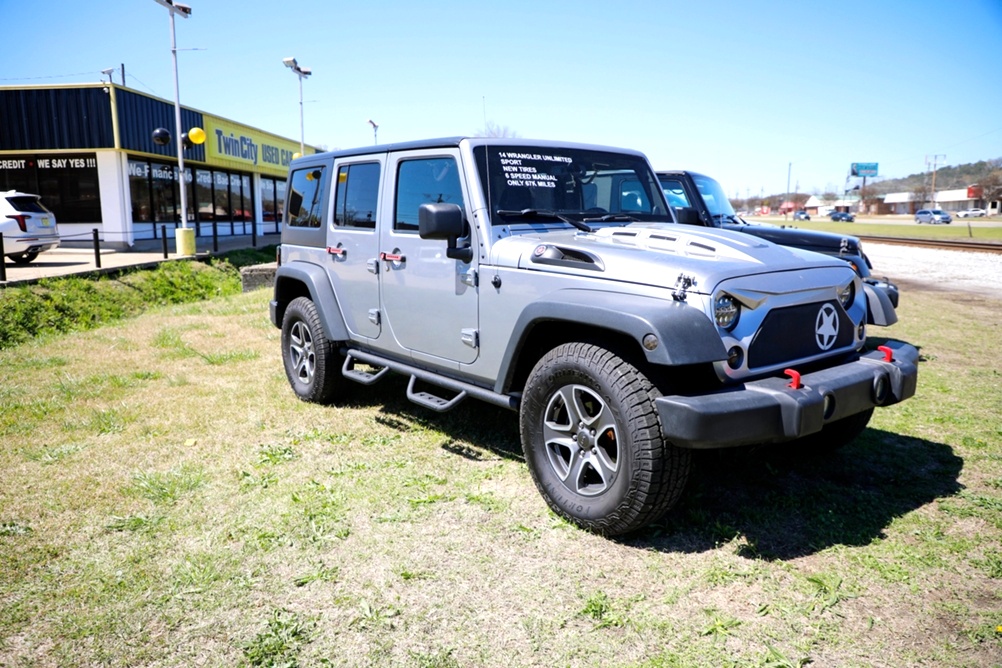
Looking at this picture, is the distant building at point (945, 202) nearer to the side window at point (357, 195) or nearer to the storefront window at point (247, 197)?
the storefront window at point (247, 197)

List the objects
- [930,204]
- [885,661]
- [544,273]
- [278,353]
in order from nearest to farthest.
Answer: [885,661]
[544,273]
[278,353]
[930,204]

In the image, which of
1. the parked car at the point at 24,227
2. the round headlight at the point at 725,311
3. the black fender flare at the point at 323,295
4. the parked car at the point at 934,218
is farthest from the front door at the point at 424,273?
the parked car at the point at 934,218

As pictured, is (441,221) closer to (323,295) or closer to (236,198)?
(323,295)

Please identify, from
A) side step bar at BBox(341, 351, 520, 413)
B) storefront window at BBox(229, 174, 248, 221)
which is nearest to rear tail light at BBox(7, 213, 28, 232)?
side step bar at BBox(341, 351, 520, 413)

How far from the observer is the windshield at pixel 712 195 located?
346 inches

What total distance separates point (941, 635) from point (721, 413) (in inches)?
47.4

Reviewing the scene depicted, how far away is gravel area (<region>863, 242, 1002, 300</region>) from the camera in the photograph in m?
15.2

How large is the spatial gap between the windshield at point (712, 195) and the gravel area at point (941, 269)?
7646 millimetres

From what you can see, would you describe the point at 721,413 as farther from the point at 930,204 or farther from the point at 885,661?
the point at 930,204

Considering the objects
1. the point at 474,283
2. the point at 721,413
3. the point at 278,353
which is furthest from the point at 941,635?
the point at 278,353

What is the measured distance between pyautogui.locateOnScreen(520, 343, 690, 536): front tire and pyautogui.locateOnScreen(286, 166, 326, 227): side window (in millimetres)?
3070

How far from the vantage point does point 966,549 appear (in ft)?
11.5

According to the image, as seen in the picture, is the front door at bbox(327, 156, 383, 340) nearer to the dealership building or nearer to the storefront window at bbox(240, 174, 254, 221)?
the dealership building

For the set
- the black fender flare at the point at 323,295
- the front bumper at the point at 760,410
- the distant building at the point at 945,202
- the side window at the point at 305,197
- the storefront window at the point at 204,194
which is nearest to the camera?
the front bumper at the point at 760,410
